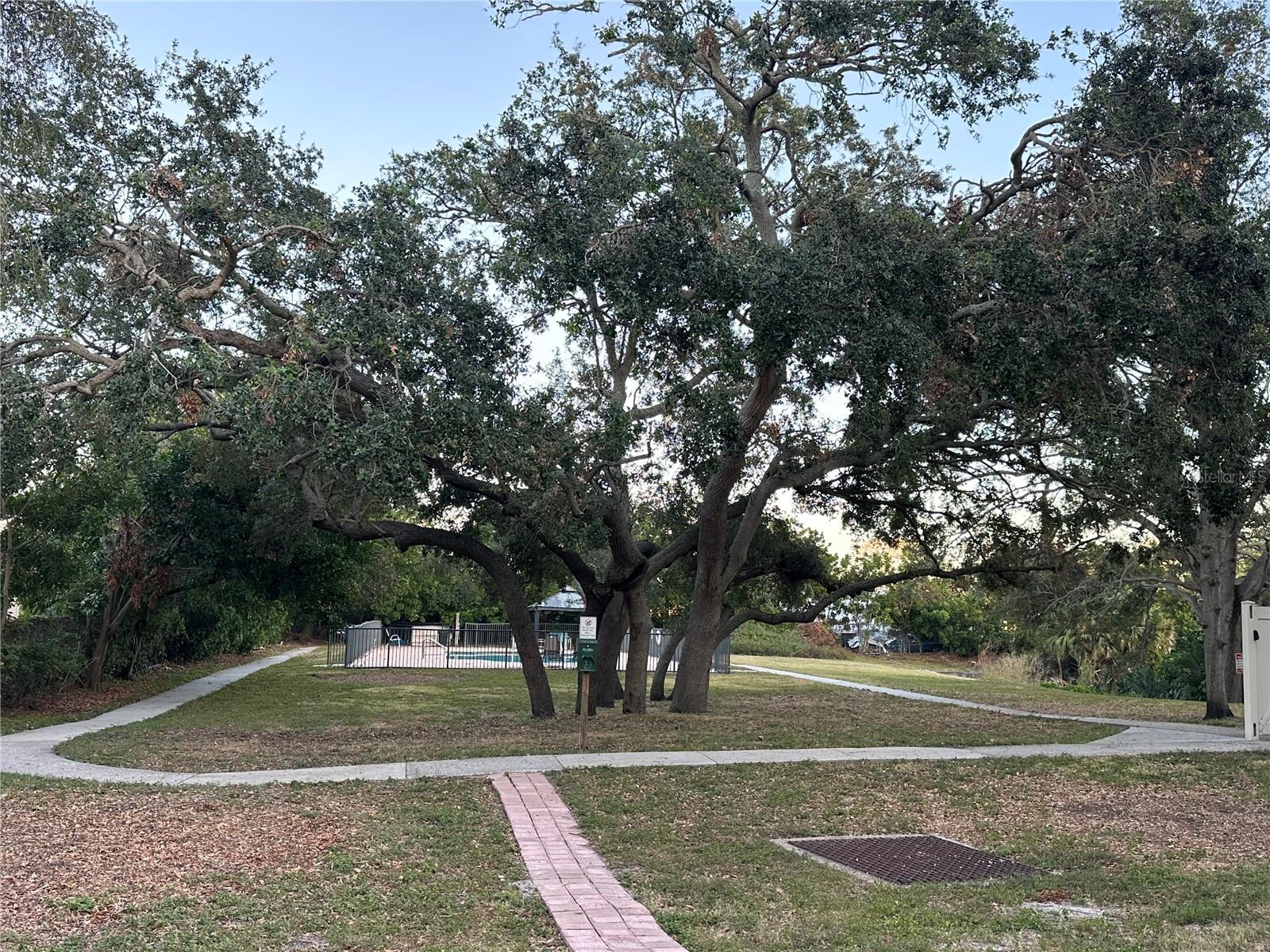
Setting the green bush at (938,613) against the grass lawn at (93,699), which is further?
the green bush at (938,613)

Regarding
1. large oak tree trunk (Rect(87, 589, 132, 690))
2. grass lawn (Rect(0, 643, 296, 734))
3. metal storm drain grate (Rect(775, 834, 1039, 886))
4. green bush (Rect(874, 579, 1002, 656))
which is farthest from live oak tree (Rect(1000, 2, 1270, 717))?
green bush (Rect(874, 579, 1002, 656))

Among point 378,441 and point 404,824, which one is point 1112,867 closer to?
point 404,824

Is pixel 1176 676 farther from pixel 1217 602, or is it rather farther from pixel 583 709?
pixel 583 709

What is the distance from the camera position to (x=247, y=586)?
79.5 feet

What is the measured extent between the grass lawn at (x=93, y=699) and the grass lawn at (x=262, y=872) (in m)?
7.39

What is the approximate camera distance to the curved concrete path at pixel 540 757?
37.1ft

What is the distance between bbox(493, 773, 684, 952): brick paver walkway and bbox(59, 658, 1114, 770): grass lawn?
12.7 feet

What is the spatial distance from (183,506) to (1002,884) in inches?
705

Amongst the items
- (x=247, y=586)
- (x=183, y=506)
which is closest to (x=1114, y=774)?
(x=183, y=506)

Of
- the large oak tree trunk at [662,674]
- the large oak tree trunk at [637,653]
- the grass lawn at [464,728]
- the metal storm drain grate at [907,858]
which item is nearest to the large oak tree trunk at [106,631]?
the grass lawn at [464,728]

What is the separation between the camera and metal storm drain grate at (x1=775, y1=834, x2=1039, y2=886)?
7.40m

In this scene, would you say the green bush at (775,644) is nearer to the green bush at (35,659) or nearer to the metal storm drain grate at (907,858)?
the green bush at (35,659)

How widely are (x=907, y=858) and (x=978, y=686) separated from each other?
2351 cm

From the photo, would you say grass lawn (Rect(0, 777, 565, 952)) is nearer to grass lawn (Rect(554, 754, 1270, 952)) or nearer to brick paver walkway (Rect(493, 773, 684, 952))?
brick paver walkway (Rect(493, 773, 684, 952))
